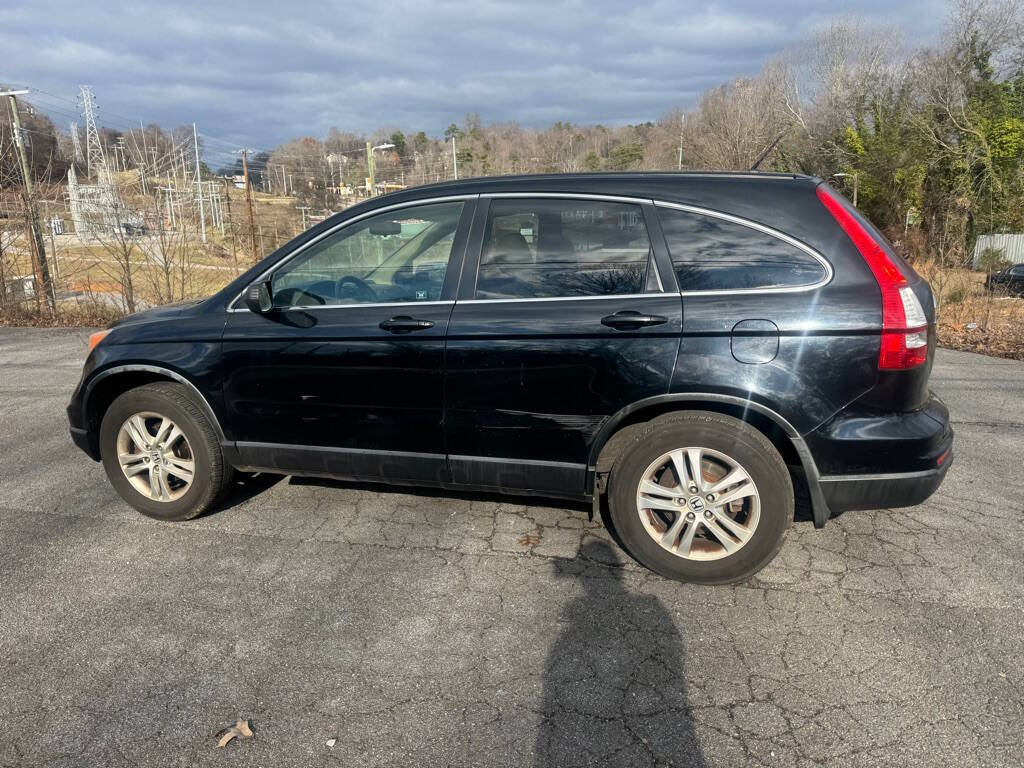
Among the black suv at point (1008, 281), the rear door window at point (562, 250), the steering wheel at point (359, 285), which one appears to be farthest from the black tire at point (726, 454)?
the black suv at point (1008, 281)

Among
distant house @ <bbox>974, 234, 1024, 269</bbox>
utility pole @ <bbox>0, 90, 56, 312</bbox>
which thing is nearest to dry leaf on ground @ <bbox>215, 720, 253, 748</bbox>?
utility pole @ <bbox>0, 90, 56, 312</bbox>

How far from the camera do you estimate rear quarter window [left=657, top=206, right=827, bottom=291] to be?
3062 millimetres

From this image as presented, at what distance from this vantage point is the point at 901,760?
7.17 ft

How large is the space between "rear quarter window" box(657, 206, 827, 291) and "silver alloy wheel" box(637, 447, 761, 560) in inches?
30.7

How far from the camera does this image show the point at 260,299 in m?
3.62

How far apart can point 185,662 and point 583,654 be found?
1.59 meters

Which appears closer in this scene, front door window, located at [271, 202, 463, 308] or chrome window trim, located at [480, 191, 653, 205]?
chrome window trim, located at [480, 191, 653, 205]

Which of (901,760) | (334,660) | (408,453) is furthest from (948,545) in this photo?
(334,660)

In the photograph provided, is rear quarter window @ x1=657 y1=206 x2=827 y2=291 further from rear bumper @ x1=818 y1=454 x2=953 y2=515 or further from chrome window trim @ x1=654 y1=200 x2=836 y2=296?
rear bumper @ x1=818 y1=454 x2=953 y2=515

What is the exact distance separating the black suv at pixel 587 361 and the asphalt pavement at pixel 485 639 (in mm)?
360

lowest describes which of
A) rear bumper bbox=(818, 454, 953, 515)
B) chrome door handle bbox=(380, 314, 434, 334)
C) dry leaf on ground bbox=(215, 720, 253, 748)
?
dry leaf on ground bbox=(215, 720, 253, 748)

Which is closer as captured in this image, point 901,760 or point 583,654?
point 901,760

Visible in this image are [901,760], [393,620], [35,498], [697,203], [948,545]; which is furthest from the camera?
[35,498]

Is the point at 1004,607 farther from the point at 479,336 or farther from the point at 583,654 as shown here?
the point at 479,336
